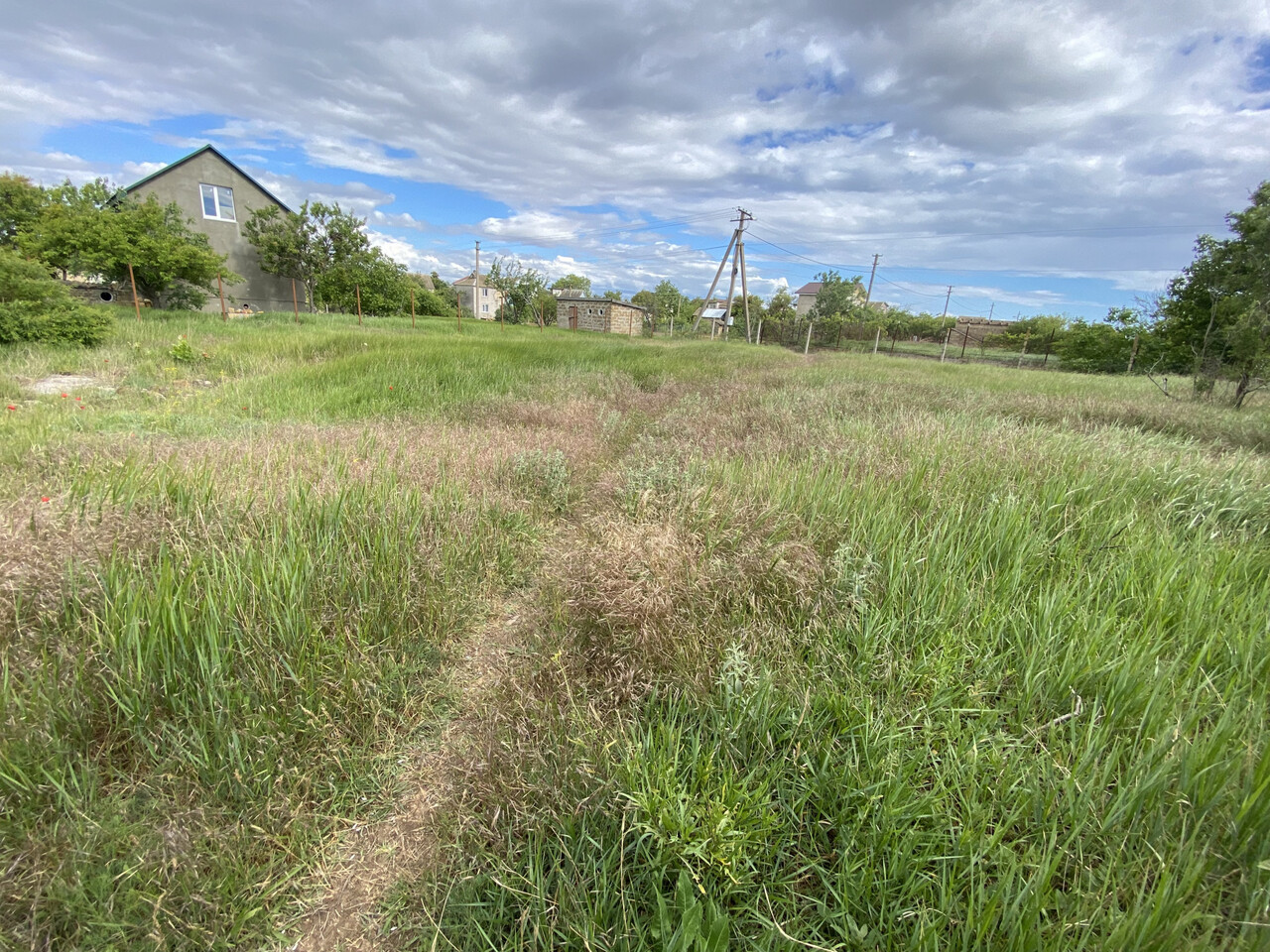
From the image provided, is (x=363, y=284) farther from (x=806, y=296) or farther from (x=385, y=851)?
(x=806, y=296)

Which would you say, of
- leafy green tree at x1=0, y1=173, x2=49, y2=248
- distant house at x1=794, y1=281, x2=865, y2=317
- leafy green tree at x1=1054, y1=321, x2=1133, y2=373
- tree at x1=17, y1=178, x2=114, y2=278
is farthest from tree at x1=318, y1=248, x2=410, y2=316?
distant house at x1=794, y1=281, x2=865, y2=317

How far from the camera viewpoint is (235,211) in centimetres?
2578

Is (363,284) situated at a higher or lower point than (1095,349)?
higher

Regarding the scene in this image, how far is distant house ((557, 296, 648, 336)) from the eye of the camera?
39875mm

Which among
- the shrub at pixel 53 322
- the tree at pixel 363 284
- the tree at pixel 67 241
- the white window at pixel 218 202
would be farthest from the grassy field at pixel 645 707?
the white window at pixel 218 202

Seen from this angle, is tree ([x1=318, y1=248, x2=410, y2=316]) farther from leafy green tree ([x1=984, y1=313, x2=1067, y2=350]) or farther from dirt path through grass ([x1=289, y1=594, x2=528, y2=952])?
leafy green tree ([x1=984, y1=313, x2=1067, y2=350])

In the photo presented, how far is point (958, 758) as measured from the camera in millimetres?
1450

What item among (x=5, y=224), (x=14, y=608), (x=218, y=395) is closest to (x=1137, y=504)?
(x=14, y=608)

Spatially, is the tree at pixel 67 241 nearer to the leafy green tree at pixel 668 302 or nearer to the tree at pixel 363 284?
the tree at pixel 363 284

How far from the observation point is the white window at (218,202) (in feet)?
82.3

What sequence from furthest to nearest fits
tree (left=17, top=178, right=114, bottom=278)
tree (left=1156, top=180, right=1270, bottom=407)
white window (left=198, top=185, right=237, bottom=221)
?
white window (left=198, top=185, right=237, bottom=221)
tree (left=17, top=178, right=114, bottom=278)
tree (left=1156, top=180, right=1270, bottom=407)

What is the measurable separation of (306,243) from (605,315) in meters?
21.1

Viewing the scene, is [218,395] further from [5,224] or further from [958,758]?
[5,224]

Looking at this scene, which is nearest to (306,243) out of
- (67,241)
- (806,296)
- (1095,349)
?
(67,241)
